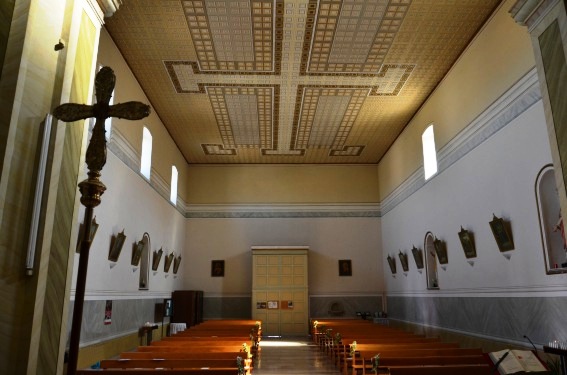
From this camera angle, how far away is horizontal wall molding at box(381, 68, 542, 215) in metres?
7.15

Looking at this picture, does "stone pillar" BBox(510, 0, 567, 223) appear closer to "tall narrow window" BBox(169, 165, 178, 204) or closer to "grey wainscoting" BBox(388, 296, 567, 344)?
"grey wainscoting" BBox(388, 296, 567, 344)

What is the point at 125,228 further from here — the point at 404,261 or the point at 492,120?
the point at 404,261

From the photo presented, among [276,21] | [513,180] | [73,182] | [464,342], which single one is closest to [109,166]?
[276,21]

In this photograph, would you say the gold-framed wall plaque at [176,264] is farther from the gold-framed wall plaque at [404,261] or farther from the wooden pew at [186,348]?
the wooden pew at [186,348]

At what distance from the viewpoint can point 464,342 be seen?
9.51 m

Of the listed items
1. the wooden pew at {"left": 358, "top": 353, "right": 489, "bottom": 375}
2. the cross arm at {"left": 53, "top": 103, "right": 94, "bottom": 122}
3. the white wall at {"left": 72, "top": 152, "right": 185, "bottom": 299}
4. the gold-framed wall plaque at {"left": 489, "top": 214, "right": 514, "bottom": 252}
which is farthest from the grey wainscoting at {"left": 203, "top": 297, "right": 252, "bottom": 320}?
the cross arm at {"left": 53, "top": 103, "right": 94, "bottom": 122}

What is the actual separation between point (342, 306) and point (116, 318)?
373 inches

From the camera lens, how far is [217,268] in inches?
681

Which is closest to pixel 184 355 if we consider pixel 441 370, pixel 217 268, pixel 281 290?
pixel 441 370

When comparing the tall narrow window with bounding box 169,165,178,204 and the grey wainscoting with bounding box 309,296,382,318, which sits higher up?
the tall narrow window with bounding box 169,165,178,204

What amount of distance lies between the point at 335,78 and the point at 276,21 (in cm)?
278

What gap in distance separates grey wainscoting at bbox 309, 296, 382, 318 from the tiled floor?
2.48 meters

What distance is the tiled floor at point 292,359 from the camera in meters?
9.42

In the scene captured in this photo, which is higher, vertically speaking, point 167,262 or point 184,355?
point 167,262
